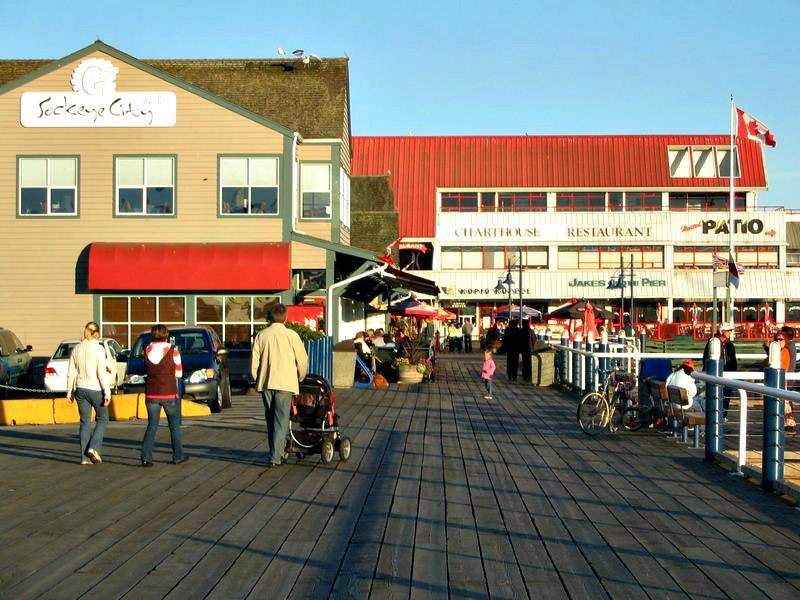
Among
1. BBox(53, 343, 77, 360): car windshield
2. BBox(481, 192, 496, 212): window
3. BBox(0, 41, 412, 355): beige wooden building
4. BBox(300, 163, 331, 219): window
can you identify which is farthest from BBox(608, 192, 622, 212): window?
BBox(53, 343, 77, 360): car windshield

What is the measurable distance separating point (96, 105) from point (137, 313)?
5.89m

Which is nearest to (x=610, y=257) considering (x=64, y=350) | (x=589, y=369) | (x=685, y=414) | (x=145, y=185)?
(x=145, y=185)

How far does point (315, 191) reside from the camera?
103 ft

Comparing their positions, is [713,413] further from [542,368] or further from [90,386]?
[542,368]

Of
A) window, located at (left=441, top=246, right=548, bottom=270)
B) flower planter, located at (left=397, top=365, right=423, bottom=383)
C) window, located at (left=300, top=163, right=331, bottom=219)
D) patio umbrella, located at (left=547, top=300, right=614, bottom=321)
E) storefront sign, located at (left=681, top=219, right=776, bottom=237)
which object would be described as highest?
storefront sign, located at (left=681, top=219, right=776, bottom=237)

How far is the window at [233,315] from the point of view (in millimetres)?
30031

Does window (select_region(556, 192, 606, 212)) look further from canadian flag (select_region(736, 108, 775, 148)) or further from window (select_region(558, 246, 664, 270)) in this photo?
canadian flag (select_region(736, 108, 775, 148))

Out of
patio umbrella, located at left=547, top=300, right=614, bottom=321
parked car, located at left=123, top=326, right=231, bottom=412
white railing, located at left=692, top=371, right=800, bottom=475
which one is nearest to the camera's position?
white railing, located at left=692, top=371, right=800, bottom=475

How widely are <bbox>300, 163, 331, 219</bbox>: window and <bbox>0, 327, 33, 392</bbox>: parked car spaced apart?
8861mm

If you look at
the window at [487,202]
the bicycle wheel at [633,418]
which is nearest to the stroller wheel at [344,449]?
the bicycle wheel at [633,418]

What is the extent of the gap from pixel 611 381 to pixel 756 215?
52.9 m

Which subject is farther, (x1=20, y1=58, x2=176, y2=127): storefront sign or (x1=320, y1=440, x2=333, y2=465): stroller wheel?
(x1=20, y1=58, x2=176, y2=127): storefront sign

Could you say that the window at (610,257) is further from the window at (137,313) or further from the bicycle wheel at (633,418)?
the bicycle wheel at (633,418)

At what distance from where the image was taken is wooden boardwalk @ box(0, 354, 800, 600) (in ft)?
22.3
